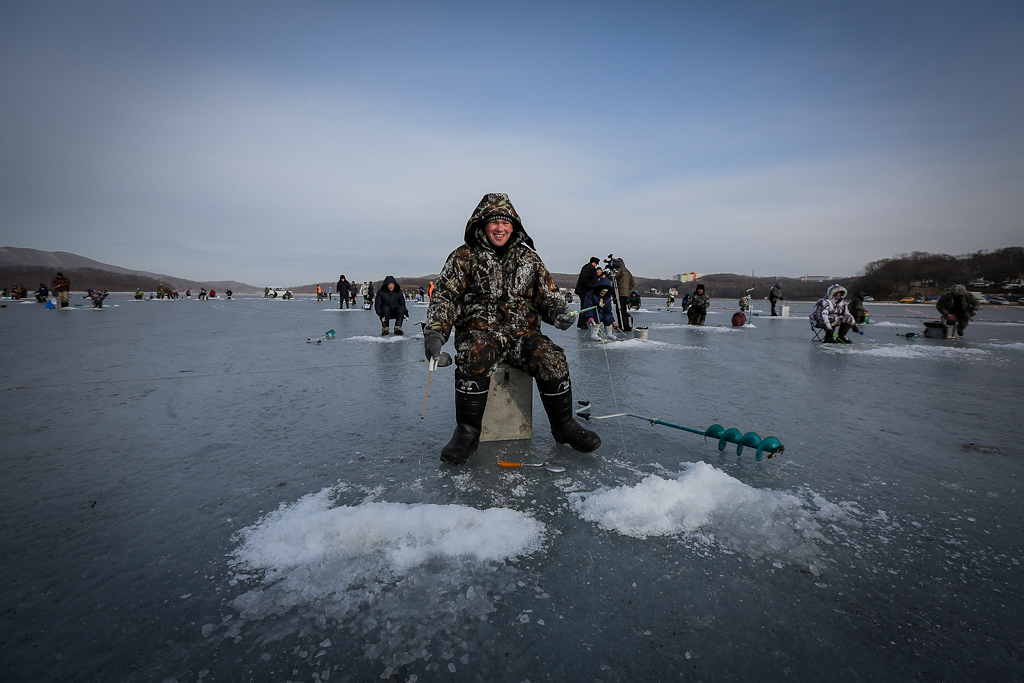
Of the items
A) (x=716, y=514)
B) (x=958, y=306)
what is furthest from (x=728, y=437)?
(x=958, y=306)

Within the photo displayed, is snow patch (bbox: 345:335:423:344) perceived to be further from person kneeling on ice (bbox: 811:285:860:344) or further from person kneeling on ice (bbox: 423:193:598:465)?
person kneeling on ice (bbox: 811:285:860:344)

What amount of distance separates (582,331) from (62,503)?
42.3 ft

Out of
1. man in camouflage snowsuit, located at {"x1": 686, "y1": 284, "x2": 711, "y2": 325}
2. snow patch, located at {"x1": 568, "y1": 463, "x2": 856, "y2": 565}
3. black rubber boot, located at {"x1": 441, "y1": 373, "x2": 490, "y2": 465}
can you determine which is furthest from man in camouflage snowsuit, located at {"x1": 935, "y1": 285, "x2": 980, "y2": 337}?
black rubber boot, located at {"x1": 441, "y1": 373, "x2": 490, "y2": 465}

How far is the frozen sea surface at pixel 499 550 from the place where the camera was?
141 cm

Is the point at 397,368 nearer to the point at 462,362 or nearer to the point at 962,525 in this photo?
the point at 462,362

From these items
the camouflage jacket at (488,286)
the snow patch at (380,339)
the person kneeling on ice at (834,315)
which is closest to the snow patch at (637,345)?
the person kneeling on ice at (834,315)

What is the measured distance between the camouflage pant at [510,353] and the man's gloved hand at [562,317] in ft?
0.51

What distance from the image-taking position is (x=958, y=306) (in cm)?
1212

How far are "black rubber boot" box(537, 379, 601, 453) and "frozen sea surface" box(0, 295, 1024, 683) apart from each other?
107mm

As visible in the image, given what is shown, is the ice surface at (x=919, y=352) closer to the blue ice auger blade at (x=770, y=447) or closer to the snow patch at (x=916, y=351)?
the snow patch at (x=916, y=351)

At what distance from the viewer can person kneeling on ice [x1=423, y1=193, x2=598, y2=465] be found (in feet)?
10.5

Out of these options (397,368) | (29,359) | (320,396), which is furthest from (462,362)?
(29,359)

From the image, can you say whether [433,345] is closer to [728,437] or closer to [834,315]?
[728,437]

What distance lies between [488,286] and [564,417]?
3.61 feet
